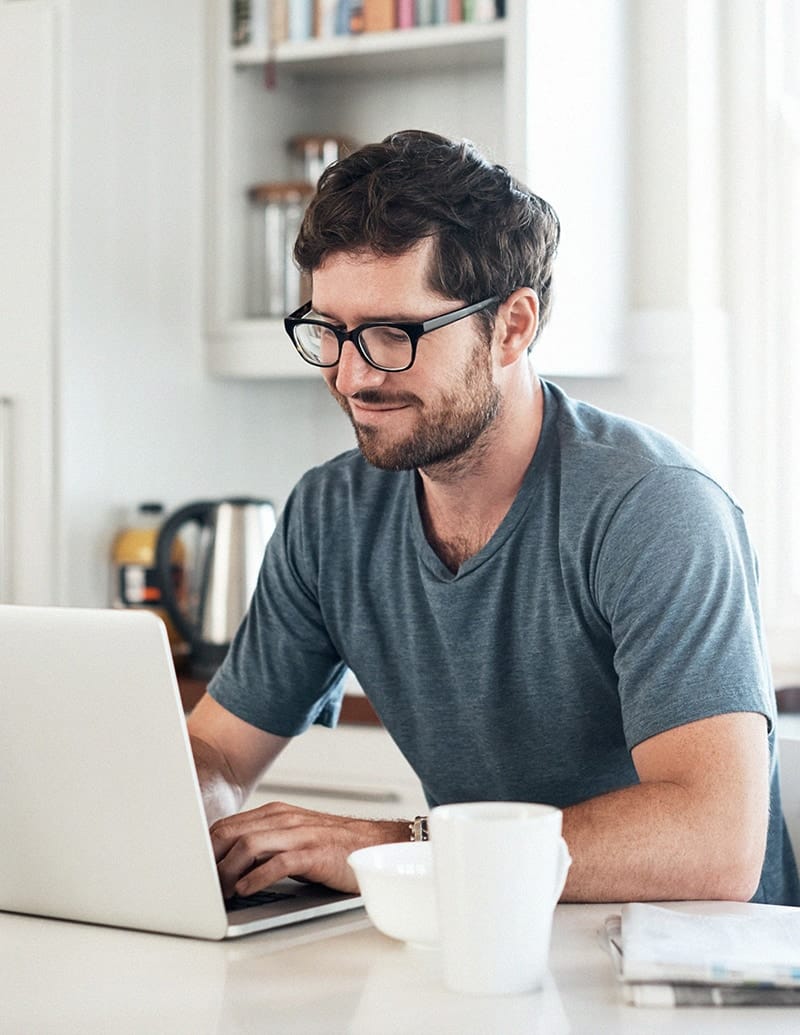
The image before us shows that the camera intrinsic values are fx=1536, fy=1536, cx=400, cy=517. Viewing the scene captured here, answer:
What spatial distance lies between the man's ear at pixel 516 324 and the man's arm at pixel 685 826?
0.47 metres

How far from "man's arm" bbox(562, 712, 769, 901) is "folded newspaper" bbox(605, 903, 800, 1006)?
0.16 m

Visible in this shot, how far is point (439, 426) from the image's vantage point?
1.52 meters

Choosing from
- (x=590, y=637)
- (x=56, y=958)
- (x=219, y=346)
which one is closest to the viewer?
(x=56, y=958)

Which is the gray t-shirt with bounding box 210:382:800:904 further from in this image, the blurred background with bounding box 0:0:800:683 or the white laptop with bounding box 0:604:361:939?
the blurred background with bounding box 0:0:800:683

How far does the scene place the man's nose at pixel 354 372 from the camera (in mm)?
1471

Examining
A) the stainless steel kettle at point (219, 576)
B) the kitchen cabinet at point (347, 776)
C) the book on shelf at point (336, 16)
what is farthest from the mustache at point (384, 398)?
the book on shelf at point (336, 16)

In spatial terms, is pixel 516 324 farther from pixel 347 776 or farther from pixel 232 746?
pixel 347 776

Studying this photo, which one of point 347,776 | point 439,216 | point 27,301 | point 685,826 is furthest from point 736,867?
point 27,301

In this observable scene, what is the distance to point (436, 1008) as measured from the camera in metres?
0.93

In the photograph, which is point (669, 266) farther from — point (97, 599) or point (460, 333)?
point (460, 333)

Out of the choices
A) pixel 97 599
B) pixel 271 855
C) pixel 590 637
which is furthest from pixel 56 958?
pixel 97 599

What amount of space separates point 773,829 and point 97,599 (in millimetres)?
1495

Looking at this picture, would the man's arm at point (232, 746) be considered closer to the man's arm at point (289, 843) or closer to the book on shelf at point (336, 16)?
the man's arm at point (289, 843)

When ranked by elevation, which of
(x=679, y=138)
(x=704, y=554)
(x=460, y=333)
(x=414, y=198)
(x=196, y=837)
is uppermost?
(x=679, y=138)
